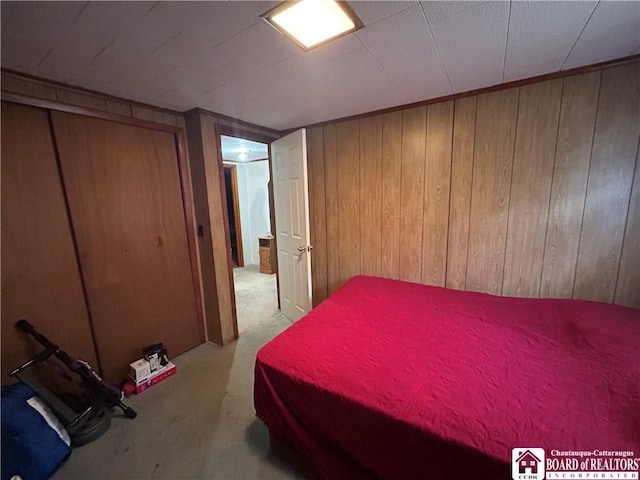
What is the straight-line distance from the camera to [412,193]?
7.51 ft

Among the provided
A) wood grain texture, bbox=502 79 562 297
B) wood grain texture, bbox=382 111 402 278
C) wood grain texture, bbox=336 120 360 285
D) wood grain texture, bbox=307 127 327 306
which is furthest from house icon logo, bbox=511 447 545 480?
wood grain texture, bbox=307 127 327 306

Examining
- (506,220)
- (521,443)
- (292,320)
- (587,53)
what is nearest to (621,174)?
(506,220)

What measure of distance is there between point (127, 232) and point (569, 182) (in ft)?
10.4

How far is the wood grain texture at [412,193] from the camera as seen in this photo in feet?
7.20

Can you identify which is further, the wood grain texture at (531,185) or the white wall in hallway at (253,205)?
the white wall in hallway at (253,205)

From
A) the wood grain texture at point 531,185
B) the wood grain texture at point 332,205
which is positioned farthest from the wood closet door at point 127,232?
the wood grain texture at point 531,185

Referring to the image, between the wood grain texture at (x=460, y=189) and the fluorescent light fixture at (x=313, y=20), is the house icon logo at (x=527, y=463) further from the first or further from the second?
the fluorescent light fixture at (x=313, y=20)

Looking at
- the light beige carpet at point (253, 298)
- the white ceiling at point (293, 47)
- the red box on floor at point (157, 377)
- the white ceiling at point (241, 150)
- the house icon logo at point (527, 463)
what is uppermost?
the white ceiling at point (241, 150)

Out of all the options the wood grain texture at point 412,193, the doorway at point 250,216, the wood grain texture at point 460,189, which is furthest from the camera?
the doorway at point 250,216

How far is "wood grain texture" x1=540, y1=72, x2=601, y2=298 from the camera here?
1.66 meters

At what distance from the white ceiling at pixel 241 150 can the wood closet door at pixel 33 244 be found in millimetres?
1806

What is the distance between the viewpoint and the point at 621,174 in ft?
5.34

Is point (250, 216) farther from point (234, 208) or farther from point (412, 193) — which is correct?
point (412, 193)

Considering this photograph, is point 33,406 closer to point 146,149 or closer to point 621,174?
point 146,149
